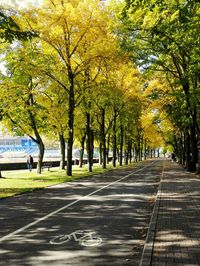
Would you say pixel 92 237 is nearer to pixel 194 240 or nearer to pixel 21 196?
pixel 194 240

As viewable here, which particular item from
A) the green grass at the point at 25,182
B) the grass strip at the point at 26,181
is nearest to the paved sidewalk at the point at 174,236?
the grass strip at the point at 26,181

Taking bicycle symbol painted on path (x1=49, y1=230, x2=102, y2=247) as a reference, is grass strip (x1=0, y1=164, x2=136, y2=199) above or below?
above

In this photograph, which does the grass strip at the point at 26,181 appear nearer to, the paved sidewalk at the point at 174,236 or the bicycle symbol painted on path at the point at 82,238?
the paved sidewalk at the point at 174,236

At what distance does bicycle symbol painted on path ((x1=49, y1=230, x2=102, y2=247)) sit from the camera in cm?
813

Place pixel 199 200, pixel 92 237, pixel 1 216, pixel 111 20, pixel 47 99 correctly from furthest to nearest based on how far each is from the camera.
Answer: pixel 47 99 → pixel 111 20 → pixel 199 200 → pixel 1 216 → pixel 92 237

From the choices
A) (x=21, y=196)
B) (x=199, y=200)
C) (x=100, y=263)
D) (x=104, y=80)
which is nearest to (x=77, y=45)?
(x=104, y=80)

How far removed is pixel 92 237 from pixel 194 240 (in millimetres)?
2188

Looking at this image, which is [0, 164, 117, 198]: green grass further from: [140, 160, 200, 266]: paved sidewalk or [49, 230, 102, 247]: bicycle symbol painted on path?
[49, 230, 102, 247]: bicycle symbol painted on path

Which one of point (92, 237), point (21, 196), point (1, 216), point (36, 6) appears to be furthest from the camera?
point (36, 6)

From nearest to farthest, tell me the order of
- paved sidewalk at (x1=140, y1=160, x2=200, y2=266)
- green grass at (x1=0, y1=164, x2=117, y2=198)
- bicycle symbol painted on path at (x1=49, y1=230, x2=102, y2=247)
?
paved sidewalk at (x1=140, y1=160, x2=200, y2=266) < bicycle symbol painted on path at (x1=49, y1=230, x2=102, y2=247) < green grass at (x1=0, y1=164, x2=117, y2=198)

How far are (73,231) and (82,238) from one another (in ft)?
2.49

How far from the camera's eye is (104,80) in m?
35.2

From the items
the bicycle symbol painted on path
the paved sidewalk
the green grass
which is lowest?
the bicycle symbol painted on path

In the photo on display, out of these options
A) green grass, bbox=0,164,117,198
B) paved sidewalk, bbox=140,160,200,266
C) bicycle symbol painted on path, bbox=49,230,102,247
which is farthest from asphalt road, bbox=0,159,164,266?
green grass, bbox=0,164,117,198
